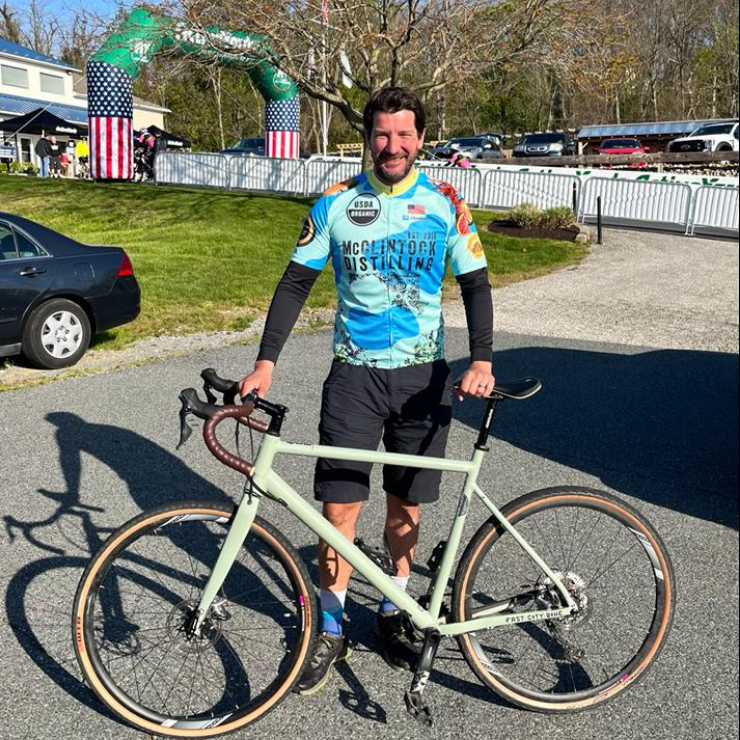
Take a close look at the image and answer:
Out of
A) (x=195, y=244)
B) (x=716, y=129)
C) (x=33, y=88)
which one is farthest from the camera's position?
(x=33, y=88)

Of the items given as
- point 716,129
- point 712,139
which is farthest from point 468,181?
point 716,129

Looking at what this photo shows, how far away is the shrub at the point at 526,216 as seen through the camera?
1855 centimetres

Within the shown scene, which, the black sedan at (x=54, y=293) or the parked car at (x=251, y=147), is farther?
the parked car at (x=251, y=147)

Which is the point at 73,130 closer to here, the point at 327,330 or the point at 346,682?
the point at 327,330

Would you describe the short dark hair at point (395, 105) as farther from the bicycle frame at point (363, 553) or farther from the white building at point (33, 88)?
the white building at point (33, 88)

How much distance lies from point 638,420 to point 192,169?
23673mm

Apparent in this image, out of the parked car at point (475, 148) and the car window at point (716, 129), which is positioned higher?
the car window at point (716, 129)

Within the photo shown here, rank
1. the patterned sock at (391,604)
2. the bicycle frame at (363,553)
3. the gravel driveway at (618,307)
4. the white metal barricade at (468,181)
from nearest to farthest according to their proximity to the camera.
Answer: the bicycle frame at (363,553) < the patterned sock at (391,604) < the gravel driveway at (618,307) < the white metal barricade at (468,181)

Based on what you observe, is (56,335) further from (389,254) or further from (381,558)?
(389,254)

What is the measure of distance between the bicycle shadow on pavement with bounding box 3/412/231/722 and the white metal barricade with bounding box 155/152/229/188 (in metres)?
22.0

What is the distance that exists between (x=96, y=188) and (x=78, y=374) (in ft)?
51.3

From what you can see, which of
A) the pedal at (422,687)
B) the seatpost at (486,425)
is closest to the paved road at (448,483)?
the pedal at (422,687)

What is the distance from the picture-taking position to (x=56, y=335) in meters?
7.61

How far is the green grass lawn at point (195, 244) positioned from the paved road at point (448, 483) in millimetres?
1830
